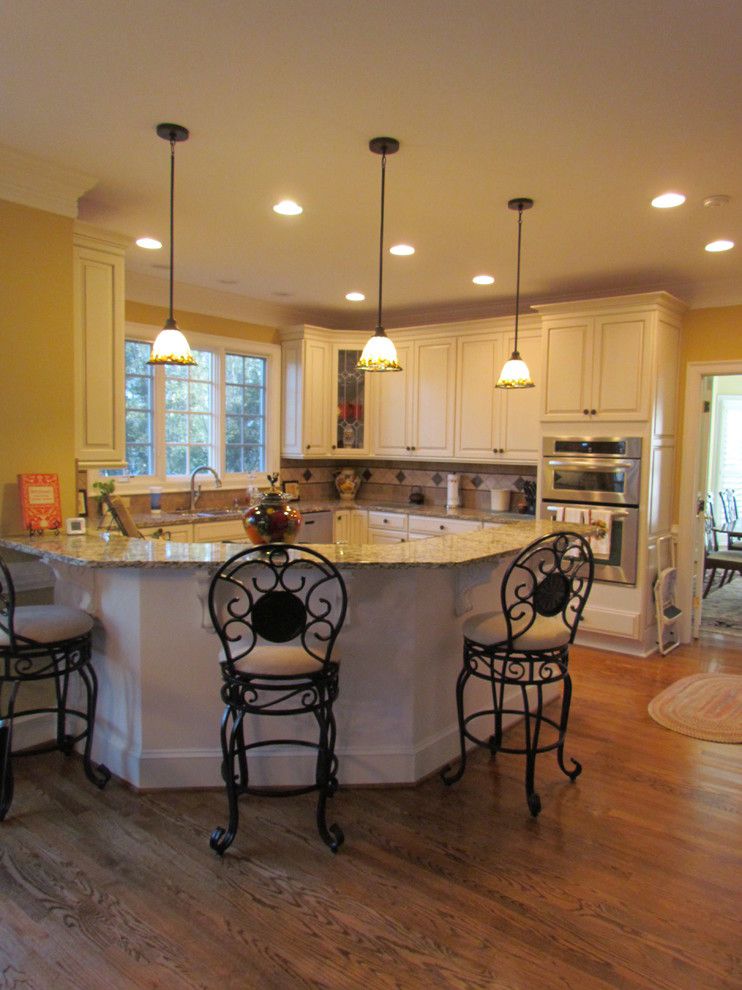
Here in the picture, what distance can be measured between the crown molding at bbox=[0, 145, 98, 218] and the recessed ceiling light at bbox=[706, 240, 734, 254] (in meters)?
3.33

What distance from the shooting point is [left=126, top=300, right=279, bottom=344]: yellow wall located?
5.02m

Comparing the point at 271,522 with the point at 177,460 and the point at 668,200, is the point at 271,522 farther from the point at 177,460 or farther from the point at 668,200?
the point at 177,460

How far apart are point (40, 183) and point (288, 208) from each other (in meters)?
1.14

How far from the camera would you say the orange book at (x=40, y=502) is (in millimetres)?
3051

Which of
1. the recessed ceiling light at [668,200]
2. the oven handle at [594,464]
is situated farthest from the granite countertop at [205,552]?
the oven handle at [594,464]

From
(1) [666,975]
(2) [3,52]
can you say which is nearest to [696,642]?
(1) [666,975]

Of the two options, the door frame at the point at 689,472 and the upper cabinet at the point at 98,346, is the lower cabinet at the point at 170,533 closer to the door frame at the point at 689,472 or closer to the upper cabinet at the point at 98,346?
the upper cabinet at the point at 98,346

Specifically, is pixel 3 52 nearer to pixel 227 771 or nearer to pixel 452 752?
pixel 227 771

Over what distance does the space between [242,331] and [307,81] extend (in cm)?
360

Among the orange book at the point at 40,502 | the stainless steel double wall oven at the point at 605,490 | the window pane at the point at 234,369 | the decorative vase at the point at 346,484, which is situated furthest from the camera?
the decorative vase at the point at 346,484

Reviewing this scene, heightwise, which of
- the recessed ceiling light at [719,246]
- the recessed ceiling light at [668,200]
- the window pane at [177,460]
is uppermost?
the recessed ceiling light at [719,246]

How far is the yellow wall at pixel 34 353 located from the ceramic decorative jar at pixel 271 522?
41.5 inches

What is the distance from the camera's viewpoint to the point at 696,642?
5.22 meters

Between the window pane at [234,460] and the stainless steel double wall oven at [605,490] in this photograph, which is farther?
the window pane at [234,460]
